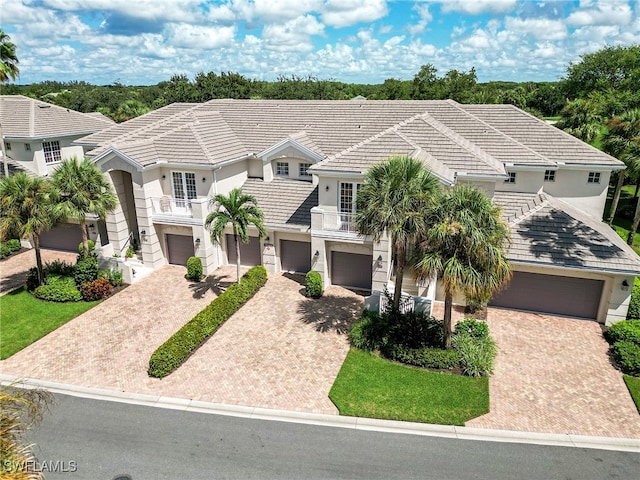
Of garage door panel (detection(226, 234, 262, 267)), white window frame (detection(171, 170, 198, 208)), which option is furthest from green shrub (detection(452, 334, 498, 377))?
white window frame (detection(171, 170, 198, 208))

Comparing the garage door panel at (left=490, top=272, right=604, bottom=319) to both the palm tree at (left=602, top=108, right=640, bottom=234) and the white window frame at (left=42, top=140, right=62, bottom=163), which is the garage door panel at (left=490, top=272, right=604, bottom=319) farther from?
the white window frame at (left=42, top=140, right=62, bottom=163)

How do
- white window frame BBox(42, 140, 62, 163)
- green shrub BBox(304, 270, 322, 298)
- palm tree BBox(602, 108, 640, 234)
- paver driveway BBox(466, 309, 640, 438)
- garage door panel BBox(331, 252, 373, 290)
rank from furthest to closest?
white window frame BBox(42, 140, 62, 163)
palm tree BBox(602, 108, 640, 234)
garage door panel BBox(331, 252, 373, 290)
green shrub BBox(304, 270, 322, 298)
paver driveway BBox(466, 309, 640, 438)

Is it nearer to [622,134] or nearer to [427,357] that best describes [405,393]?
[427,357]

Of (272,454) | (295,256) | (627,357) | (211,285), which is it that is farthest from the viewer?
(295,256)

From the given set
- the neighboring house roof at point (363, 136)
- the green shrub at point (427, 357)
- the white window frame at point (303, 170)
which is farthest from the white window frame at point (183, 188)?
the green shrub at point (427, 357)

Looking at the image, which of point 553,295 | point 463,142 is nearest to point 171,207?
point 463,142
